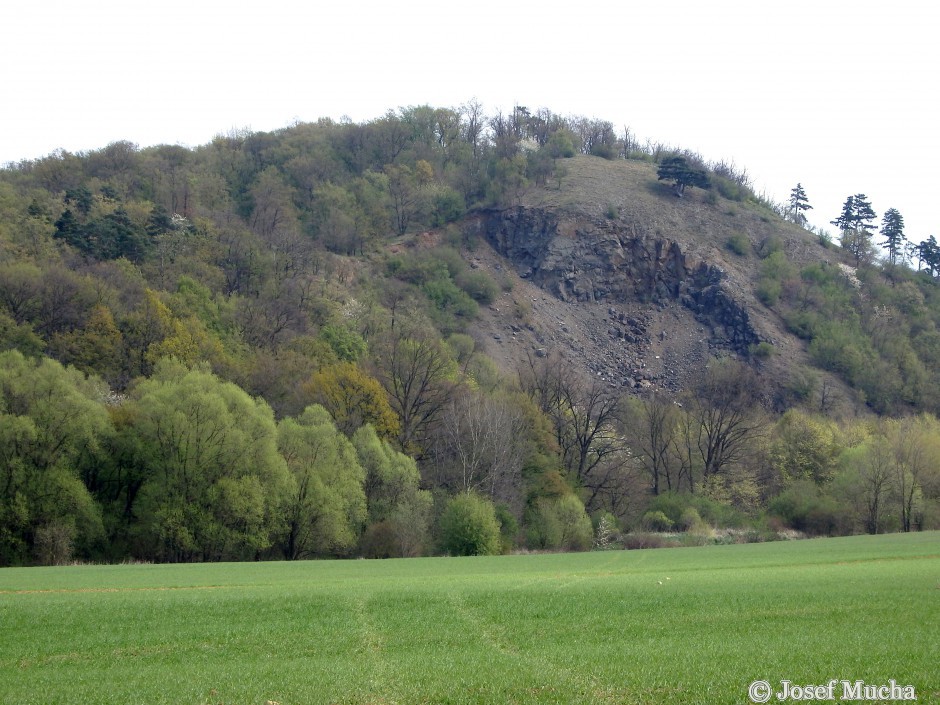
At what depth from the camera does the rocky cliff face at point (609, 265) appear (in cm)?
13688

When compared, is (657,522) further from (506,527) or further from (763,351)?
(763,351)

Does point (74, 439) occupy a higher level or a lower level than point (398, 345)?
lower

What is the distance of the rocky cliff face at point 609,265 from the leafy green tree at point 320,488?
7457 centimetres

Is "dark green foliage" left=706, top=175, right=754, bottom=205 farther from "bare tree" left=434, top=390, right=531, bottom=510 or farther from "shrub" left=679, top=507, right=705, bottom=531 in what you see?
"bare tree" left=434, top=390, right=531, bottom=510

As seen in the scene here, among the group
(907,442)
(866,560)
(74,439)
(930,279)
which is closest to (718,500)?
(907,442)

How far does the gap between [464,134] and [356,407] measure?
104 metres

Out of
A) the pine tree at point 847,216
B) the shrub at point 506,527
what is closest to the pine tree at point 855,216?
the pine tree at point 847,216

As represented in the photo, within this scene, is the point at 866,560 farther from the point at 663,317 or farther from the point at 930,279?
the point at 930,279

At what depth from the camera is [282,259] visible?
11338 cm

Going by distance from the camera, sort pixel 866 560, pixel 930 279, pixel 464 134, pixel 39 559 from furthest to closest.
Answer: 1. pixel 464 134
2. pixel 930 279
3. pixel 39 559
4. pixel 866 560

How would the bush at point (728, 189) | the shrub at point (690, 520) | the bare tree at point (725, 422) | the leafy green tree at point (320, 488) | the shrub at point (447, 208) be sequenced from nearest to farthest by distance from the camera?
the leafy green tree at point (320, 488), the shrub at point (690, 520), the bare tree at point (725, 422), the shrub at point (447, 208), the bush at point (728, 189)

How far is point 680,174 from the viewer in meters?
152

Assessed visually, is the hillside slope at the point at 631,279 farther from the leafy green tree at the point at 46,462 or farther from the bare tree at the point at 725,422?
the leafy green tree at the point at 46,462

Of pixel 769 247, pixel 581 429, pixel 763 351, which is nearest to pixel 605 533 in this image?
pixel 581 429
